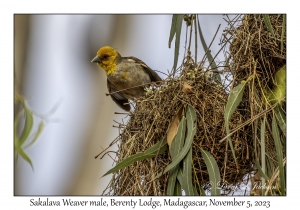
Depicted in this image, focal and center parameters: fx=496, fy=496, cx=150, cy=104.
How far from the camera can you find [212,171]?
8.77ft


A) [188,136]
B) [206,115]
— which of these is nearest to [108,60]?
[206,115]

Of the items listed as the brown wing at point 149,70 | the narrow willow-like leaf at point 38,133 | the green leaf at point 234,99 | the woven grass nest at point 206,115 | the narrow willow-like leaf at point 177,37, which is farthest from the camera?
the brown wing at point 149,70

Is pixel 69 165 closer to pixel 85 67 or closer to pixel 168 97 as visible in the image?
pixel 85 67

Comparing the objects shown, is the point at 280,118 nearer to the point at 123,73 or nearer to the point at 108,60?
the point at 123,73

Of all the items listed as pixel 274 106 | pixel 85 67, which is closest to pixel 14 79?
pixel 274 106

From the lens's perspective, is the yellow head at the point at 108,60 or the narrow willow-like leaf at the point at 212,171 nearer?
the narrow willow-like leaf at the point at 212,171

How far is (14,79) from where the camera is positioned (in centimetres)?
301

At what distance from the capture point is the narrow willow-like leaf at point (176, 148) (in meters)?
2.75

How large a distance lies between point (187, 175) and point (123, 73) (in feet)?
6.22

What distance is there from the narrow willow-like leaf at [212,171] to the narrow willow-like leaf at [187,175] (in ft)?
0.29

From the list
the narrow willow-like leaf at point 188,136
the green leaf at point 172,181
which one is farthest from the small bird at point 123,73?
the green leaf at point 172,181

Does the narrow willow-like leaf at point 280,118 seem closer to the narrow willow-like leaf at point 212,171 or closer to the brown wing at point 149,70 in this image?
the narrow willow-like leaf at point 212,171

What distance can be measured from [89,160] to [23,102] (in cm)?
217

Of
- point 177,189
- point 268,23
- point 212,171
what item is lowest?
point 177,189
